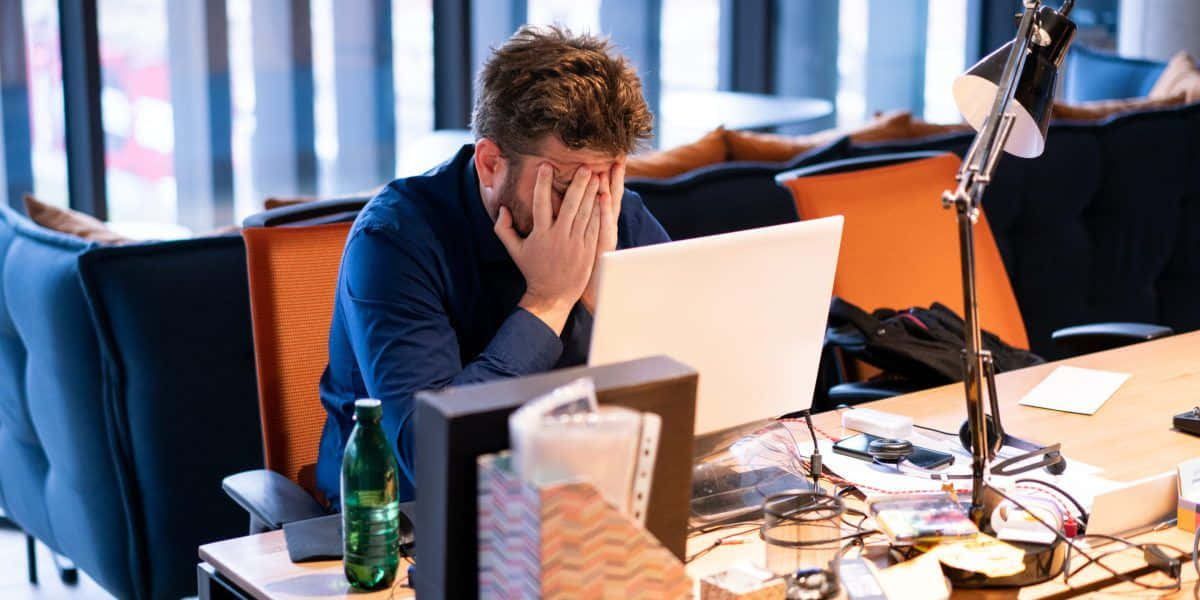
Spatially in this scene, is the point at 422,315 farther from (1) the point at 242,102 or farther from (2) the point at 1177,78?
(2) the point at 1177,78

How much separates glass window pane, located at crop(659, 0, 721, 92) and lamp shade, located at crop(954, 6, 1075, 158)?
4.33m

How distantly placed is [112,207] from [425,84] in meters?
1.28

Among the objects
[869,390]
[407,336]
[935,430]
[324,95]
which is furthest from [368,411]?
[324,95]

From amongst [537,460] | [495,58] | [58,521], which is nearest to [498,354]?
[495,58]

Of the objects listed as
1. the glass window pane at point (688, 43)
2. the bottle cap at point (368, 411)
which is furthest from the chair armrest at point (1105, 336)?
the glass window pane at point (688, 43)

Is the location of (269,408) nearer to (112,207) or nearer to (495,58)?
(495,58)

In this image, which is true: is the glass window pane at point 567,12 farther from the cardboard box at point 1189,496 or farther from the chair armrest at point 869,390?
the cardboard box at point 1189,496

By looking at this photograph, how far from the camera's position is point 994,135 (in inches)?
57.4

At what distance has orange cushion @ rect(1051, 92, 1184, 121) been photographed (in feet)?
12.3

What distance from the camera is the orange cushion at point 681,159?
10.0 ft

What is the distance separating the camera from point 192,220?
4.67 metres

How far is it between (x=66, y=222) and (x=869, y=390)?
4.96 ft

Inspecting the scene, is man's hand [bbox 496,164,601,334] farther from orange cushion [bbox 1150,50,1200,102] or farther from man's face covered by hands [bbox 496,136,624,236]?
orange cushion [bbox 1150,50,1200,102]

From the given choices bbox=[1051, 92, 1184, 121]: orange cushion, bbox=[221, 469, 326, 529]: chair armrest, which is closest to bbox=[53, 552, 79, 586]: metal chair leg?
bbox=[221, 469, 326, 529]: chair armrest
